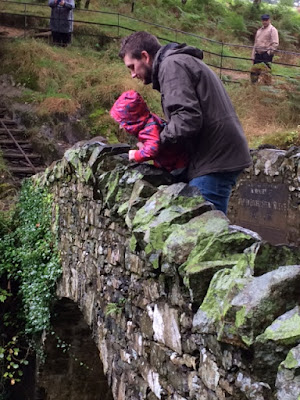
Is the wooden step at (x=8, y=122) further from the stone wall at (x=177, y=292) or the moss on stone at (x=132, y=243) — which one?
the moss on stone at (x=132, y=243)

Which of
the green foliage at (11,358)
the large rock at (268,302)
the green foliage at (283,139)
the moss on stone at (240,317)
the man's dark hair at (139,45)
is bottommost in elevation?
the green foliage at (11,358)

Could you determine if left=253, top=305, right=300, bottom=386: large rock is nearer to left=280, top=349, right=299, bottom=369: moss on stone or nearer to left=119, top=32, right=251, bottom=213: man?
left=280, top=349, right=299, bottom=369: moss on stone

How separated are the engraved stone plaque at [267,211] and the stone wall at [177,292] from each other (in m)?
2.72

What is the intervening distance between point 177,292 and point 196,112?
3.30 ft

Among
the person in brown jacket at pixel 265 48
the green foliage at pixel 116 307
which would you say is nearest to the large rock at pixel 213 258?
the green foliage at pixel 116 307

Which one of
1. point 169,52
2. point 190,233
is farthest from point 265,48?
point 190,233

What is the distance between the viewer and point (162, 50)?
3.21 metres

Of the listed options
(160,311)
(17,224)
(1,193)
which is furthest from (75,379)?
(160,311)

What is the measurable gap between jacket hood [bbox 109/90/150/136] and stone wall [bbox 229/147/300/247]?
3.77 m

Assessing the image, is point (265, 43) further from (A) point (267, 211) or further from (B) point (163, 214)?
(B) point (163, 214)

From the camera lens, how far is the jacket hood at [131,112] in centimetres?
342

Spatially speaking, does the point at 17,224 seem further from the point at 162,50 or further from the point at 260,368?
the point at 260,368

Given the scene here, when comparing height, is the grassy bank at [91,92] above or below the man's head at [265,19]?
below

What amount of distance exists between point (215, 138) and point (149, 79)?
60 cm
